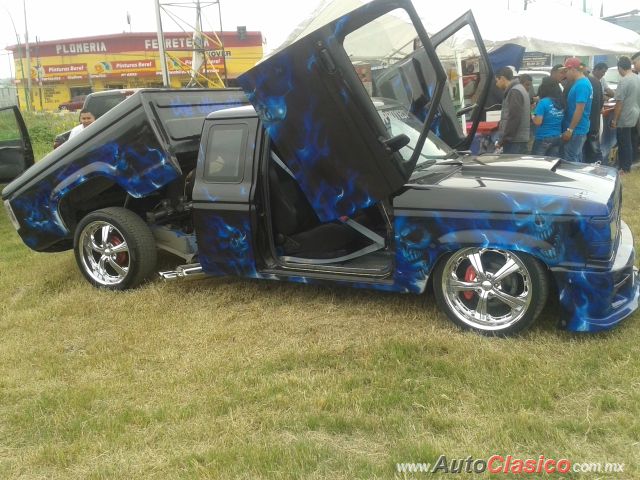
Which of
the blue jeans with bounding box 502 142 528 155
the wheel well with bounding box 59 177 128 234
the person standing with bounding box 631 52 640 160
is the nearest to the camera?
the wheel well with bounding box 59 177 128 234

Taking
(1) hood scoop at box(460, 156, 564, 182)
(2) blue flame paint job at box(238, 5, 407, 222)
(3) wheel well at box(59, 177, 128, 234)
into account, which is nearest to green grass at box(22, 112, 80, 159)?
(3) wheel well at box(59, 177, 128, 234)

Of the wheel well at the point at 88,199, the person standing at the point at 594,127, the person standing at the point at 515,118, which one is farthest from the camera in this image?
the person standing at the point at 594,127

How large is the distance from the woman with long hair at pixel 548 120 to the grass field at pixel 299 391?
4.72 metres

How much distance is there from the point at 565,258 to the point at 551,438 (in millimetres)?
1217

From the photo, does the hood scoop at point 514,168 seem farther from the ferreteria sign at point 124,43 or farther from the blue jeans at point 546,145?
the ferreteria sign at point 124,43

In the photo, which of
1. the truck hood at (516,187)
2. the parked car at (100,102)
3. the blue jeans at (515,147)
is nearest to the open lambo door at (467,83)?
the truck hood at (516,187)

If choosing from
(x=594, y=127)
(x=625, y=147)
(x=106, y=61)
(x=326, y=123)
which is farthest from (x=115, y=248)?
(x=106, y=61)

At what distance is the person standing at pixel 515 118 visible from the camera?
8062 millimetres

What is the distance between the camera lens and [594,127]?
9344 millimetres

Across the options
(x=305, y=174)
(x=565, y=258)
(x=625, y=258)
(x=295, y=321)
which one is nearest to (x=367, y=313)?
(x=295, y=321)

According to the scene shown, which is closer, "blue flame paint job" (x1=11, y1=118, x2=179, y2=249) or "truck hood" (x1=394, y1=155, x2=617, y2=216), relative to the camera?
"truck hood" (x1=394, y1=155, x2=617, y2=216)

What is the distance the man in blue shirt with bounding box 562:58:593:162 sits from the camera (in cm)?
814

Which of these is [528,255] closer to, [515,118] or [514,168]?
[514,168]

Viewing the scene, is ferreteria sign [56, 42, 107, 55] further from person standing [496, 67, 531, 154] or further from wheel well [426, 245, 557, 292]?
wheel well [426, 245, 557, 292]
